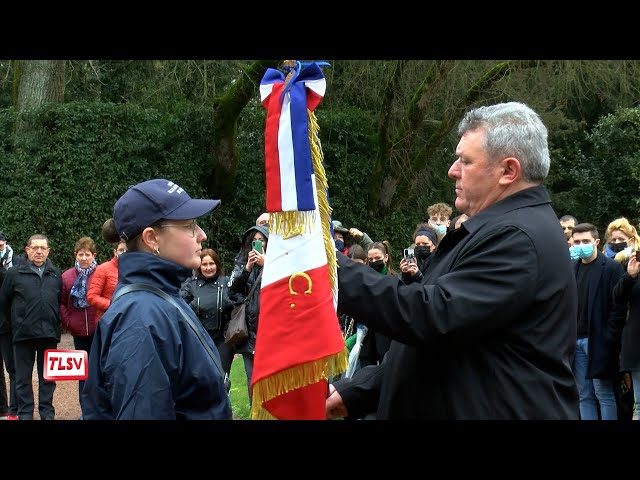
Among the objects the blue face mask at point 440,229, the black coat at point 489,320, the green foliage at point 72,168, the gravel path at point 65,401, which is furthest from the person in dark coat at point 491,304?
the green foliage at point 72,168

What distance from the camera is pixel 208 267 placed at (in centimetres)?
923

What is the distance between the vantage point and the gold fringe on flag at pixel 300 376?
123 inches

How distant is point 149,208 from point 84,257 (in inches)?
289

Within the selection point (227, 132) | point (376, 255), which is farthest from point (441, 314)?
point (227, 132)

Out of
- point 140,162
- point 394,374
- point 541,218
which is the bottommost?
point 394,374

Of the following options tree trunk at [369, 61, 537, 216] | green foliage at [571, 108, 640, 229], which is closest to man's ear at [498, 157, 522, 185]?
tree trunk at [369, 61, 537, 216]

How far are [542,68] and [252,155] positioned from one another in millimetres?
6334

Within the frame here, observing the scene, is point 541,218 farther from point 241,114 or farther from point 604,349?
point 241,114

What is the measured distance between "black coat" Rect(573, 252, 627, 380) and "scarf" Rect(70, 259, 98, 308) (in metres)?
5.68

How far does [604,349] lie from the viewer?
8.16 meters

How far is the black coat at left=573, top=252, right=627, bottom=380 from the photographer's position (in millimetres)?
8117

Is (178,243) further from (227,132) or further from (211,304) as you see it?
(227,132)

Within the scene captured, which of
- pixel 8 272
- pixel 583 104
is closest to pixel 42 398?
pixel 8 272

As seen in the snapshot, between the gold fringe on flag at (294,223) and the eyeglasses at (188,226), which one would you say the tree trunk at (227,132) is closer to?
the eyeglasses at (188,226)
